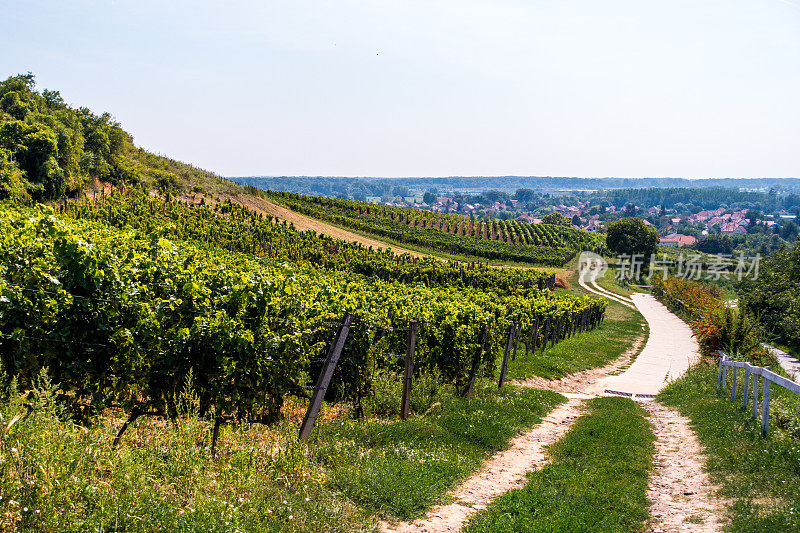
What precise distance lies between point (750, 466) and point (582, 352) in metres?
17.9

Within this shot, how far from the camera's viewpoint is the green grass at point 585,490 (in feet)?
20.3

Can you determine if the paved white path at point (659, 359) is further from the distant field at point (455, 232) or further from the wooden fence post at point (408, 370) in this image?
the distant field at point (455, 232)

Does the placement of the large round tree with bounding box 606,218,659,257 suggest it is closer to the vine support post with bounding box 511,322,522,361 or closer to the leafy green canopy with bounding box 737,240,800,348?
the leafy green canopy with bounding box 737,240,800,348

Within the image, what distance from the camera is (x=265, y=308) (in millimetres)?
8109

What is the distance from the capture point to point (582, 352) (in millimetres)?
25266

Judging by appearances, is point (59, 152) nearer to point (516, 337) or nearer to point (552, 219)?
point (516, 337)

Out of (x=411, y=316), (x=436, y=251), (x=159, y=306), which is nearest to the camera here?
(x=159, y=306)

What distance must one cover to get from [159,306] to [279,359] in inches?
73.9

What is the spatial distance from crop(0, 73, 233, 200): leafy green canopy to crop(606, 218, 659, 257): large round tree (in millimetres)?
64537

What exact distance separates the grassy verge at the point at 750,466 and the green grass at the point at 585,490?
3.39 ft

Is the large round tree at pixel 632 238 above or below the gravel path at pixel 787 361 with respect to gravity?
above

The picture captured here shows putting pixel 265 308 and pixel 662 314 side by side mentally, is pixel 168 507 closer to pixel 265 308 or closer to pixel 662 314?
pixel 265 308

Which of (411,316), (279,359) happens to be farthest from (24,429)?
(411,316)

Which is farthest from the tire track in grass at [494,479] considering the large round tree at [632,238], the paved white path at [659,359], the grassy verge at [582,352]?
the large round tree at [632,238]
